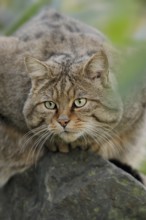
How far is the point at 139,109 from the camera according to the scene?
3.61 m

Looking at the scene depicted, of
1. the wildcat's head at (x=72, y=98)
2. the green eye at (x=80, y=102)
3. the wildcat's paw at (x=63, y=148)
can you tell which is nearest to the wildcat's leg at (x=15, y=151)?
the wildcat's paw at (x=63, y=148)

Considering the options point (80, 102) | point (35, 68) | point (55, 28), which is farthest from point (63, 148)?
point (55, 28)

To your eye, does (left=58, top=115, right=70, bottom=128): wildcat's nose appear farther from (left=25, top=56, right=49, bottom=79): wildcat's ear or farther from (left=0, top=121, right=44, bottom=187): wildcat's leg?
(left=0, top=121, right=44, bottom=187): wildcat's leg

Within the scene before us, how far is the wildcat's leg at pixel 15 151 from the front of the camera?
3623mm

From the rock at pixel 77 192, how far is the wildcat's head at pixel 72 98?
268mm

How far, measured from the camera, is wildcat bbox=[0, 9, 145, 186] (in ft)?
9.97

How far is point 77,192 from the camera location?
123 inches

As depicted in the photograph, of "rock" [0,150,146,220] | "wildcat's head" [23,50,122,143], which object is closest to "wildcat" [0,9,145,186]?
"wildcat's head" [23,50,122,143]

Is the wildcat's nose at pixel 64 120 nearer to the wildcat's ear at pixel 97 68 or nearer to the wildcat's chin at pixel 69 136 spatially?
the wildcat's chin at pixel 69 136

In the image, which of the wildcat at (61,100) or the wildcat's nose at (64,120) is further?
the wildcat at (61,100)

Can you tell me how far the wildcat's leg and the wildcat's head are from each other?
0.37 m

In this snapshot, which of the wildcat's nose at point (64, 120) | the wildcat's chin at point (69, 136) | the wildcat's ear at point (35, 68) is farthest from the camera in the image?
the wildcat's ear at point (35, 68)

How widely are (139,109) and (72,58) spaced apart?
2.20 feet

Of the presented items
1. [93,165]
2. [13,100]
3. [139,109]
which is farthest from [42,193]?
[139,109]
